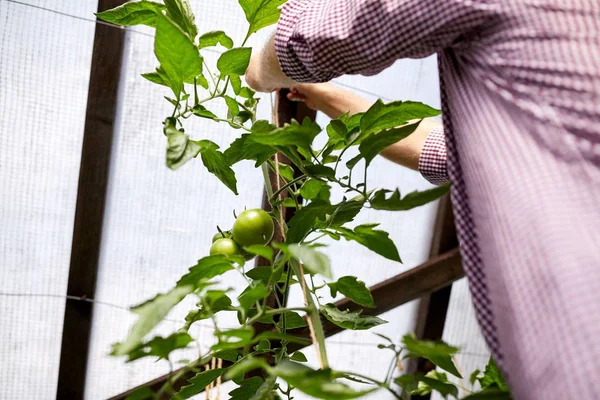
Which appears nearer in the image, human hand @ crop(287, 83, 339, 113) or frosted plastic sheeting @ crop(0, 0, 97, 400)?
human hand @ crop(287, 83, 339, 113)

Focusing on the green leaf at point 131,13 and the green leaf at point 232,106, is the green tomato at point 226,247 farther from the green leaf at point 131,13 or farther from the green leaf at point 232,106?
the green leaf at point 131,13

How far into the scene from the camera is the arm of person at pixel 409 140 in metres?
1.02

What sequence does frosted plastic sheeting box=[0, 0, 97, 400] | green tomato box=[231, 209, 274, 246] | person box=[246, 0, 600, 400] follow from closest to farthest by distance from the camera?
person box=[246, 0, 600, 400]
green tomato box=[231, 209, 274, 246]
frosted plastic sheeting box=[0, 0, 97, 400]

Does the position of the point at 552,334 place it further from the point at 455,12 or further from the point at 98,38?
the point at 98,38

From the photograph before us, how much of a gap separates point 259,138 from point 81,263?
1385mm

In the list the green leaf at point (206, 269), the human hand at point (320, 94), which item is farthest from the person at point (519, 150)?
the human hand at point (320, 94)

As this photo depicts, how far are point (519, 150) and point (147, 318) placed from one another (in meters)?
0.32

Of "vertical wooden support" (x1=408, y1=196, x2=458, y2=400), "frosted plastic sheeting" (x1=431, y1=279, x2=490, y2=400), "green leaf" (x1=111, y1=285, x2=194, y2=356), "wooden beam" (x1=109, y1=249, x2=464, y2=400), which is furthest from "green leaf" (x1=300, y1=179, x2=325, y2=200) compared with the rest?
"frosted plastic sheeting" (x1=431, y1=279, x2=490, y2=400)

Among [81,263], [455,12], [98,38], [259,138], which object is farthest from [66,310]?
[455,12]

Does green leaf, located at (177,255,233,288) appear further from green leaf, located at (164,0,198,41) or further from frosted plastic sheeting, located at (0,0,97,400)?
frosted plastic sheeting, located at (0,0,97,400)

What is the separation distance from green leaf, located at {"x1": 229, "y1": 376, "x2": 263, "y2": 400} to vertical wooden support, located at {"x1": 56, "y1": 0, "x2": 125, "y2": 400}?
1.13 meters

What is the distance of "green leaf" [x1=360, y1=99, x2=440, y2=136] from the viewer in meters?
0.70

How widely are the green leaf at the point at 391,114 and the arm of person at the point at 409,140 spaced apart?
6.8 inches

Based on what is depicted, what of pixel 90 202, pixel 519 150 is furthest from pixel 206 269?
pixel 90 202
